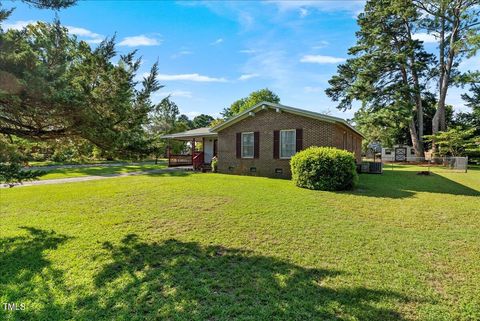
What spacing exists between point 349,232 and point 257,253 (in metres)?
2.09

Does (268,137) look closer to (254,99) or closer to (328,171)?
(328,171)

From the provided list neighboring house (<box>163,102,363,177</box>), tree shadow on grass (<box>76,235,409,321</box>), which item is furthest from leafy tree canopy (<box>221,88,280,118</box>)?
tree shadow on grass (<box>76,235,409,321</box>)

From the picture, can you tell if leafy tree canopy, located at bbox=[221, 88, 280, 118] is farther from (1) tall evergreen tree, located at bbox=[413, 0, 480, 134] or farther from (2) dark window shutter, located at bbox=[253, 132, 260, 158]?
(2) dark window shutter, located at bbox=[253, 132, 260, 158]

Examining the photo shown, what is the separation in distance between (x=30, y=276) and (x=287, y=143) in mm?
11510

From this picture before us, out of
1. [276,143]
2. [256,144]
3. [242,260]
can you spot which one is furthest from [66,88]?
[256,144]

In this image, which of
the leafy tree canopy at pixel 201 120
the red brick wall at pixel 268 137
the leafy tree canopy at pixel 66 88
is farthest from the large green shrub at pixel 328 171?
the leafy tree canopy at pixel 201 120

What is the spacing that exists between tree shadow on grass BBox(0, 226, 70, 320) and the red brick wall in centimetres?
1024

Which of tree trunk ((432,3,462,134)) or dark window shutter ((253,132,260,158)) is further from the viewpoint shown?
tree trunk ((432,3,462,134))

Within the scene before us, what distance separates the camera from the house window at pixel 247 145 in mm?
14984

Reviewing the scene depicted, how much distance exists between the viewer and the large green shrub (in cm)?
990

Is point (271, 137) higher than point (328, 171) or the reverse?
higher

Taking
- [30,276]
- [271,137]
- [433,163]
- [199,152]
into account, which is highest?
[271,137]

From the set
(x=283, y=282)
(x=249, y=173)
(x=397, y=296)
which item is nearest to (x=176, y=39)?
(x=249, y=173)

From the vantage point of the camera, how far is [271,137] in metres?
14.1
